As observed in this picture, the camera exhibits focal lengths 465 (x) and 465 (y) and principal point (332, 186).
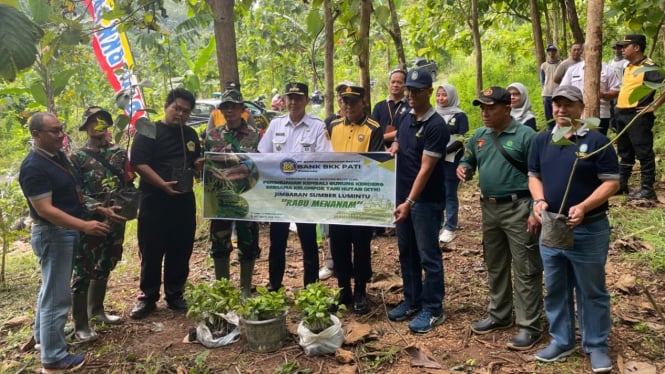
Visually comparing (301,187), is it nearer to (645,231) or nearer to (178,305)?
(178,305)

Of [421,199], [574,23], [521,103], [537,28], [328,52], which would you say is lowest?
[421,199]

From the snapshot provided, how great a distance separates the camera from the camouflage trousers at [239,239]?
434 cm

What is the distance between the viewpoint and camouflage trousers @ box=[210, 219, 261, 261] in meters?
4.34

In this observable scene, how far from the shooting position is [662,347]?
10.5 ft

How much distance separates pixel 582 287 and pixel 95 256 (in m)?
3.64

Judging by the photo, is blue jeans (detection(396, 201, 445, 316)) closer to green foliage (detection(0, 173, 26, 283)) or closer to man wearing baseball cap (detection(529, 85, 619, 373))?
man wearing baseball cap (detection(529, 85, 619, 373))

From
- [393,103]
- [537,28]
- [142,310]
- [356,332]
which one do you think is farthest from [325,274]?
[537,28]

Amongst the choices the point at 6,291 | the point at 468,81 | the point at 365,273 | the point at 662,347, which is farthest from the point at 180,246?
the point at 468,81

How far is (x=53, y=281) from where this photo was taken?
327cm

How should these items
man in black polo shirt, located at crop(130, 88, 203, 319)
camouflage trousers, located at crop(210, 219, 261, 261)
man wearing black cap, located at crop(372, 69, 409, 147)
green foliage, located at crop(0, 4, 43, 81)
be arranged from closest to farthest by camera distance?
green foliage, located at crop(0, 4, 43, 81) → man in black polo shirt, located at crop(130, 88, 203, 319) → camouflage trousers, located at crop(210, 219, 261, 261) → man wearing black cap, located at crop(372, 69, 409, 147)

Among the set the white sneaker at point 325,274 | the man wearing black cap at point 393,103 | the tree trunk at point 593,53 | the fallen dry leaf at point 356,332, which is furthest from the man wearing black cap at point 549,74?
the fallen dry leaf at point 356,332

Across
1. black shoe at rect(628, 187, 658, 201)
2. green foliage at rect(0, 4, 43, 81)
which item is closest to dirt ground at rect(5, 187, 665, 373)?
black shoe at rect(628, 187, 658, 201)

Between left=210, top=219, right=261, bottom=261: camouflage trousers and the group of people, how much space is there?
0.5 inches

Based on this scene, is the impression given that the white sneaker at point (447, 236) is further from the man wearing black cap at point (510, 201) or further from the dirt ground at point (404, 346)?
the man wearing black cap at point (510, 201)
